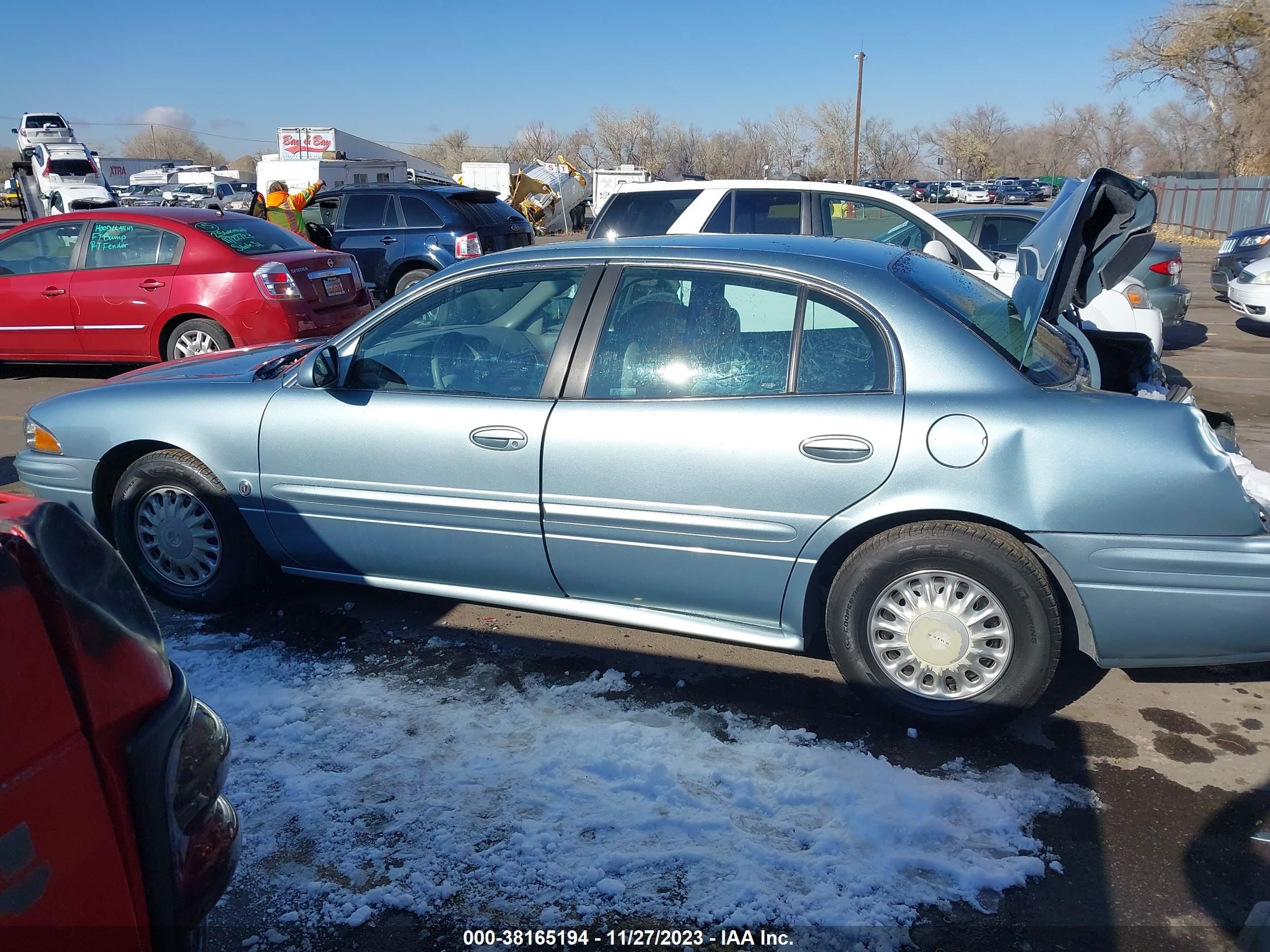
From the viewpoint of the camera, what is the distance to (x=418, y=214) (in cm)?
1245

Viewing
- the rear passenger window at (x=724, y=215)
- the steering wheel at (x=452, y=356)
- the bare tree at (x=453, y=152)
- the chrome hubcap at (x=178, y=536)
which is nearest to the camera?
the steering wheel at (x=452, y=356)

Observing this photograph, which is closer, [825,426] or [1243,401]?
[825,426]

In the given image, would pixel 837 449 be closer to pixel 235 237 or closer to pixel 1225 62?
pixel 235 237

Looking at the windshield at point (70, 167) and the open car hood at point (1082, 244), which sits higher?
the windshield at point (70, 167)

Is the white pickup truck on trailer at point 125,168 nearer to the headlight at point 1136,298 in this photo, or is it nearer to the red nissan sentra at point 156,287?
the red nissan sentra at point 156,287

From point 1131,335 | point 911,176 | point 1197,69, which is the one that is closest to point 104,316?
point 1131,335

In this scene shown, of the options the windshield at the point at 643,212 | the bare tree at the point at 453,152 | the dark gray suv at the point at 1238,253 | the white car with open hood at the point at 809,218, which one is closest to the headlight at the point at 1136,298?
the white car with open hood at the point at 809,218

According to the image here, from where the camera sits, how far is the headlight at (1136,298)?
849 centimetres

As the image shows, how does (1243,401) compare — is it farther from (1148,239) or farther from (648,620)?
(648,620)

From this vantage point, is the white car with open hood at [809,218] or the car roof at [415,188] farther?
the car roof at [415,188]

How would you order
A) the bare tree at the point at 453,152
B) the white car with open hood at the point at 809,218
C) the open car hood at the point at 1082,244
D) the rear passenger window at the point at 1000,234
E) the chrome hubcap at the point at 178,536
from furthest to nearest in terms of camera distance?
the bare tree at the point at 453,152 → the rear passenger window at the point at 1000,234 → the white car with open hood at the point at 809,218 → the chrome hubcap at the point at 178,536 → the open car hood at the point at 1082,244

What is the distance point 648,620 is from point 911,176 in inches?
3099

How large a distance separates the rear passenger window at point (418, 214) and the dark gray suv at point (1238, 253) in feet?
33.6

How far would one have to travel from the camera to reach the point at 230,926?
2.46 meters
